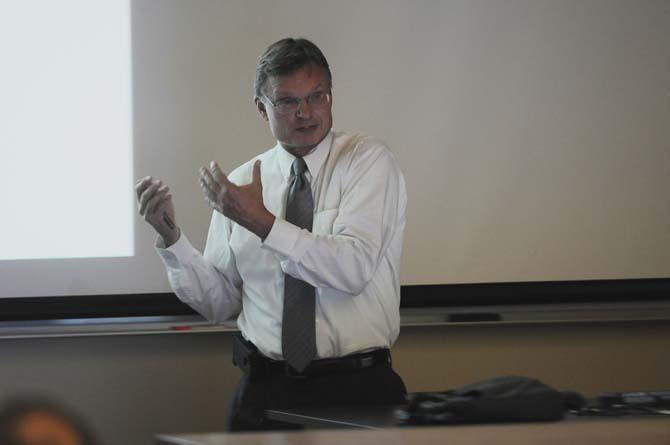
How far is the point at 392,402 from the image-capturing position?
2295 mm

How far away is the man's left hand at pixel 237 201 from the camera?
2.18m

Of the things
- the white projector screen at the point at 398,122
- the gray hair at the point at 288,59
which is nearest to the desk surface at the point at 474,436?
the gray hair at the point at 288,59

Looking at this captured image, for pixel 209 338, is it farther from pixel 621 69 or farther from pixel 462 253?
pixel 621 69

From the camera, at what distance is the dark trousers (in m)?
2.32

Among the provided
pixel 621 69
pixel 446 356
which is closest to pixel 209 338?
pixel 446 356

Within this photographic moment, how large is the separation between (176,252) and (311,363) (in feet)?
1.59

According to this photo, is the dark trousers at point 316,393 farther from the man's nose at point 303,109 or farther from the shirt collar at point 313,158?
the man's nose at point 303,109

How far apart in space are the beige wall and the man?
0.78 m

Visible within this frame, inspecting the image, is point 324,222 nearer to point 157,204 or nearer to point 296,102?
point 296,102

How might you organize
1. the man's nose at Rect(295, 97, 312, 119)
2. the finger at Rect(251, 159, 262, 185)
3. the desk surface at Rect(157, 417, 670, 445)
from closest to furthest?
the desk surface at Rect(157, 417, 670, 445), the finger at Rect(251, 159, 262, 185), the man's nose at Rect(295, 97, 312, 119)

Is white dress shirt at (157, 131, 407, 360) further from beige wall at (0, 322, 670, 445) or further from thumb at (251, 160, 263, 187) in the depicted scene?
beige wall at (0, 322, 670, 445)

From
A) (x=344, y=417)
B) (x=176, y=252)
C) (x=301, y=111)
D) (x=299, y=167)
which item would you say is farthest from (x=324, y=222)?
(x=344, y=417)

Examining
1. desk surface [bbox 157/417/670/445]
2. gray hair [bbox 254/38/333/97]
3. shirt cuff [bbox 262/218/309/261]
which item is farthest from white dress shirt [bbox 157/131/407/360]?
desk surface [bbox 157/417/670/445]

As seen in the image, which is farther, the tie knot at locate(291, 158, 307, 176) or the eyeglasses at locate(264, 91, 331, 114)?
the tie knot at locate(291, 158, 307, 176)
